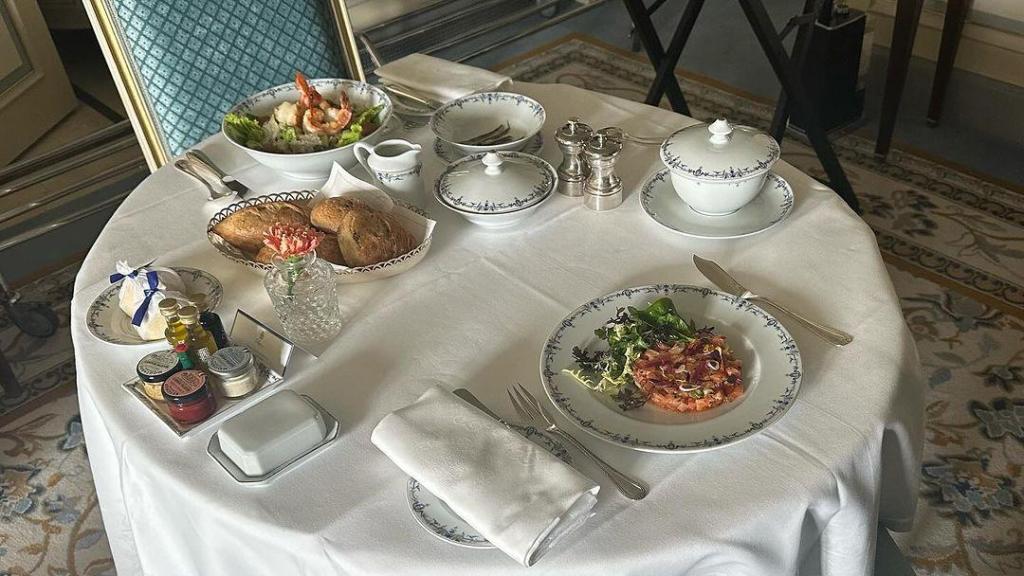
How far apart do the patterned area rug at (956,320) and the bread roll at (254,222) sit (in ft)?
3.62

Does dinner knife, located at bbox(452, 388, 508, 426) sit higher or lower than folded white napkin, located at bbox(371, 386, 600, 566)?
lower

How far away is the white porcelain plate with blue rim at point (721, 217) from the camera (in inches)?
41.8

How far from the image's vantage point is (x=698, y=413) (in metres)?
0.82

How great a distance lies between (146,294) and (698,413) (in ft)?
1.90

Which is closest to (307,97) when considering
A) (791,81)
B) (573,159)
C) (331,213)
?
(331,213)

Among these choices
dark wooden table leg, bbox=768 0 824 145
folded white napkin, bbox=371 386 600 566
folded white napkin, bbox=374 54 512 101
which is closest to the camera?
folded white napkin, bbox=371 386 600 566

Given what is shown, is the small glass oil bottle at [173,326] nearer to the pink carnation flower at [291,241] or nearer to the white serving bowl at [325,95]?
the pink carnation flower at [291,241]

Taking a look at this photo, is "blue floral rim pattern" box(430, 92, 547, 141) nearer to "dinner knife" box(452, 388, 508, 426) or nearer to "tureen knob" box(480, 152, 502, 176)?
"tureen knob" box(480, 152, 502, 176)

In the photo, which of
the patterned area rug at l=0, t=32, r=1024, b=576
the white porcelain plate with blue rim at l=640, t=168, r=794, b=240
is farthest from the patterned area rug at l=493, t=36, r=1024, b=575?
the white porcelain plate with blue rim at l=640, t=168, r=794, b=240

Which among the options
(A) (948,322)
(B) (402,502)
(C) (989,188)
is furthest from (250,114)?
(C) (989,188)

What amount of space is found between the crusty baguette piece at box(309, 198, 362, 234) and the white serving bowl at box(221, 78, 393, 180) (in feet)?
0.54

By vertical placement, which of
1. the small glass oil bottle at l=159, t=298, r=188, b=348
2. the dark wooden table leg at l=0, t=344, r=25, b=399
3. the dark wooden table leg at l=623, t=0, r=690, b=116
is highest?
the small glass oil bottle at l=159, t=298, r=188, b=348

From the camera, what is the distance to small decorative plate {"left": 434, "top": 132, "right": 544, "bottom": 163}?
1.24 meters

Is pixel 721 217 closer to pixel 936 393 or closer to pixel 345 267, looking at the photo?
pixel 345 267
